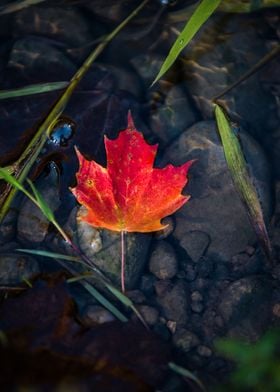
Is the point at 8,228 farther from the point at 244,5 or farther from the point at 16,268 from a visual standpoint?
the point at 244,5

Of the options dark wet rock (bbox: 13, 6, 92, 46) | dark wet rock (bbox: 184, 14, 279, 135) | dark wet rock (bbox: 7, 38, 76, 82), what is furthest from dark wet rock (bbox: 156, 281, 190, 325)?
dark wet rock (bbox: 13, 6, 92, 46)

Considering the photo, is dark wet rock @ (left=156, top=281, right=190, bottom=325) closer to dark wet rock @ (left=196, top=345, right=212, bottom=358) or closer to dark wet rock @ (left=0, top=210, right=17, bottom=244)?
dark wet rock @ (left=196, top=345, right=212, bottom=358)

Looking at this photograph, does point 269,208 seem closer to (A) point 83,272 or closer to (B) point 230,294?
(B) point 230,294

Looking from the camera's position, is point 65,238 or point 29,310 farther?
point 65,238

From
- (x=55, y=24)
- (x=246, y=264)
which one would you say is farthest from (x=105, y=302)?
(x=55, y=24)

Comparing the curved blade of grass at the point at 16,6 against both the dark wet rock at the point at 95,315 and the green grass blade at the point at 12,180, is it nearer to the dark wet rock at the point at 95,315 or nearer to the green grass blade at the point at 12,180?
the green grass blade at the point at 12,180

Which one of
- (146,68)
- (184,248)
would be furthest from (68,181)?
(146,68)

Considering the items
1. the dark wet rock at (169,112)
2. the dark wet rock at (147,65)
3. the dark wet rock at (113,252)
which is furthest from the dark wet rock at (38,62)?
the dark wet rock at (113,252)
